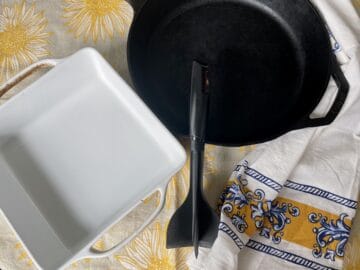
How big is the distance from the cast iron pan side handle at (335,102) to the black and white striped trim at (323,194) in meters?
0.07

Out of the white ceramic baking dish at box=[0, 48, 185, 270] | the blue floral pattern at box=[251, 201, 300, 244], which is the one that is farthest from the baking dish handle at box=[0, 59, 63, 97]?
the blue floral pattern at box=[251, 201, 300, 244]

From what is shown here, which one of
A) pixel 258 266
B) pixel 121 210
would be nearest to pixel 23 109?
pixel 121 210

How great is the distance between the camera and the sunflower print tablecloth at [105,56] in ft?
1.56

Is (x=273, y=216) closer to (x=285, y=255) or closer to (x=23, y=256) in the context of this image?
(x=285, y=255)

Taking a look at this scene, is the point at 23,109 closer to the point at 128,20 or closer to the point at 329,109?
the point at 128,20

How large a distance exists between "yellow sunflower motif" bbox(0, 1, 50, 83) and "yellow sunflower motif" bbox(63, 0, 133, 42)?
0.04 meters

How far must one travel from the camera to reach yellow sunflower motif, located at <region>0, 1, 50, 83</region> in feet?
1.84

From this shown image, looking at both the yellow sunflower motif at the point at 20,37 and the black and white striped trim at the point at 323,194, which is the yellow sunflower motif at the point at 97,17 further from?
the black and white striped trim at the point at 323,194

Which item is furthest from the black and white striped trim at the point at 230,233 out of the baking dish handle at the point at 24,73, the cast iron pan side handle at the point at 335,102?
the baking dish handle at the point at 24,73

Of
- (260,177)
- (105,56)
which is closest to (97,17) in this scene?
(105,56)

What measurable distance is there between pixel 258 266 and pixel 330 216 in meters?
0.10

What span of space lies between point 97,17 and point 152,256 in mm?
326

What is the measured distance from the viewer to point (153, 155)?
487 millimetres

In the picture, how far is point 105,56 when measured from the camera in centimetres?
57
